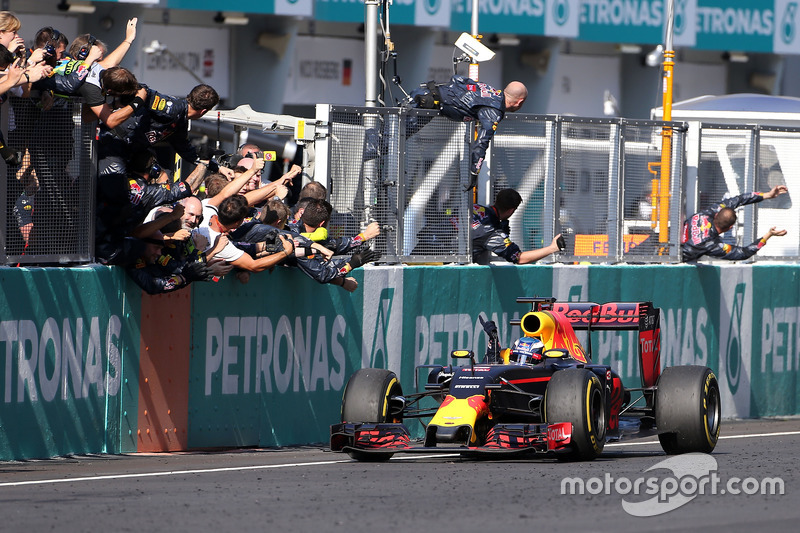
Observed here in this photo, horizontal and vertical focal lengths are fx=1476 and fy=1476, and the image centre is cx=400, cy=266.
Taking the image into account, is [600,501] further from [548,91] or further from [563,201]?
[548,91]

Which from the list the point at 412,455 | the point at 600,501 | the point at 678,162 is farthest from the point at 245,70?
the point at 600,501

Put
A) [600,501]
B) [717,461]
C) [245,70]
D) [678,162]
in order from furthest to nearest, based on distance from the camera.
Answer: [245,70] < [678,162] < [717,461] < [600,501]

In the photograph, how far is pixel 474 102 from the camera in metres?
13.6

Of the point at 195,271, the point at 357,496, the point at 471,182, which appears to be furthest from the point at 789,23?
the point at 357,496

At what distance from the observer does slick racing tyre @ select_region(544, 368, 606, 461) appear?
33.4 feet

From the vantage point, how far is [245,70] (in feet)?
82.9

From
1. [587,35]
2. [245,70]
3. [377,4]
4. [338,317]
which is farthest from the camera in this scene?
[587,35]

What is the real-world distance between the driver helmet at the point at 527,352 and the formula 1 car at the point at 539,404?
15 mm

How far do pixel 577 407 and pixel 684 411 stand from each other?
59.7 inches

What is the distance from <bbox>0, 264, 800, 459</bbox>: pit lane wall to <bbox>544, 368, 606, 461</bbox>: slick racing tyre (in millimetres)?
2845

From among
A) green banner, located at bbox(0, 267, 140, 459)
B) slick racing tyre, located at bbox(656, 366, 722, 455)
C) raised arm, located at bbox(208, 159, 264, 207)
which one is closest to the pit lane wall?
green banner, located at bbox(0, 267, 140, 459)

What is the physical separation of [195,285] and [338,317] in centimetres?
163

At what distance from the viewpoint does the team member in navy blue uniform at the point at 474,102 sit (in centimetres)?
1350

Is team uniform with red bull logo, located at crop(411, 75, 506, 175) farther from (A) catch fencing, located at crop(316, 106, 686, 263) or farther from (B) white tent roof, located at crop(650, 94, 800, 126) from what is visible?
(B) white tent roof, located at crop(650, 94, 800, 126)
